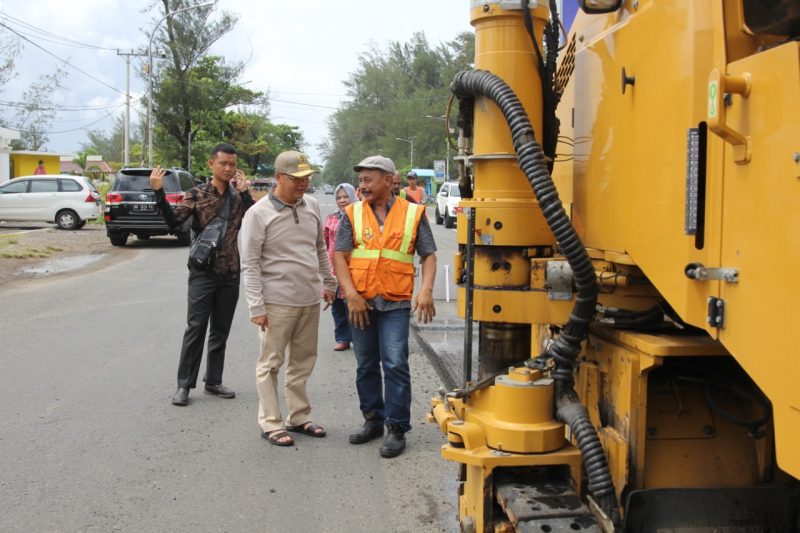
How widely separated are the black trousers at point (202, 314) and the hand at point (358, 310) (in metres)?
1.69

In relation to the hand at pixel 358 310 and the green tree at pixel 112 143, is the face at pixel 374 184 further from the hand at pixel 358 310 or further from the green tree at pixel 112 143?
the green tree at pixel 112 143

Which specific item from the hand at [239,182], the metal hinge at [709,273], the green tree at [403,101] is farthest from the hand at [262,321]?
the green tree at [403,101]

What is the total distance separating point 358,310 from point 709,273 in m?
2.98

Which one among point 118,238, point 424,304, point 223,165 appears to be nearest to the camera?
point 424,304

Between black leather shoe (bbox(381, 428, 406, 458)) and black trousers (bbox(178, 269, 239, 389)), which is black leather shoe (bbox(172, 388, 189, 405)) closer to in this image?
black trousers (bbox(178, 269, 239, 389))

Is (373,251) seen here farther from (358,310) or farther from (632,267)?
(632,267)

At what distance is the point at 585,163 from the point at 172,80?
45.1 metres

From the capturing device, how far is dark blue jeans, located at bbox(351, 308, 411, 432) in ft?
16.4

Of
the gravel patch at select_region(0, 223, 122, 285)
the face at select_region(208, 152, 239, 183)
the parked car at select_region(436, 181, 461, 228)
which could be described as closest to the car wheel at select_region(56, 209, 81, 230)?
the gravel patch at select_region(0, 223, 122, 285)

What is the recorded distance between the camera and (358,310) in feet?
16.1

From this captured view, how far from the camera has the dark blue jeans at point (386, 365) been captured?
16.4 feet

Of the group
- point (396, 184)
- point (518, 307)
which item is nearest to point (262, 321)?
point (518, 307)

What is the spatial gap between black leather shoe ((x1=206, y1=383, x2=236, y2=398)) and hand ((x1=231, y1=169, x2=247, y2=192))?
162 centimetres

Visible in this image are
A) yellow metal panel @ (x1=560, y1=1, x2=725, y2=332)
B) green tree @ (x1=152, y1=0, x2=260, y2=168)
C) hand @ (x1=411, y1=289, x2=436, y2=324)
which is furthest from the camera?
green tree @ (x1=152, y1=0, x2=260, y2=168)
